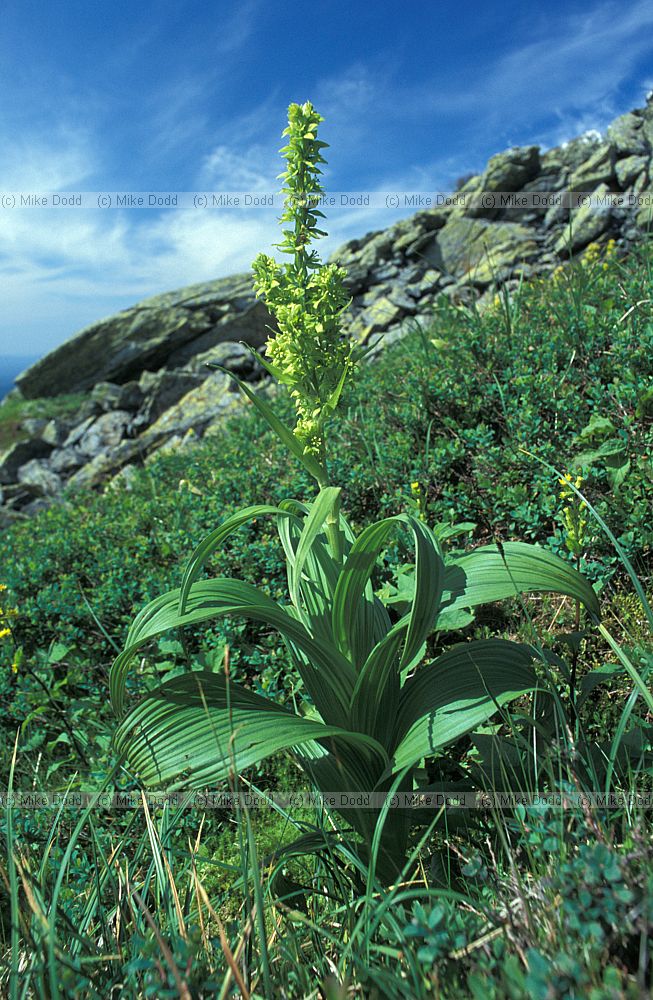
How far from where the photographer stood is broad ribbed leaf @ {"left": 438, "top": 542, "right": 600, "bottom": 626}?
1.61 meters

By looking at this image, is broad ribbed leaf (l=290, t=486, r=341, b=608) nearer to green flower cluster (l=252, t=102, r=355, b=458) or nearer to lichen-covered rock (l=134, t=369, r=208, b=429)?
green flower cluster (l=252, t=102, r=355, b=458)

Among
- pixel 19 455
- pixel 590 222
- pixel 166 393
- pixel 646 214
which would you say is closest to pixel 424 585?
pixel 646 214

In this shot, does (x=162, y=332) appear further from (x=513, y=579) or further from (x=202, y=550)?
(x=513, y=579)

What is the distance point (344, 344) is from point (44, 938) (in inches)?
60.4

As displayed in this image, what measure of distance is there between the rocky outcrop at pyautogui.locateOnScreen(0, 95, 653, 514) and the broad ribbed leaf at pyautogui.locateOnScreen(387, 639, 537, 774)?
8786mm

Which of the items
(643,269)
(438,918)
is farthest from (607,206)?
(438,918)

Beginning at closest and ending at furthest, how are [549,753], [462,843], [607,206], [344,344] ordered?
[549,753]
[462,843]
[344,344]
[607,206]

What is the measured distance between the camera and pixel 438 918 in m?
1.04

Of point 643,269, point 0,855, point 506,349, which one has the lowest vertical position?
point 0,855

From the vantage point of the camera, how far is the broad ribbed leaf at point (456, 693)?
155 centimetres

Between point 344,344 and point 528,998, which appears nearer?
point 528,998

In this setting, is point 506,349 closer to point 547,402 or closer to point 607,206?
point 547,402

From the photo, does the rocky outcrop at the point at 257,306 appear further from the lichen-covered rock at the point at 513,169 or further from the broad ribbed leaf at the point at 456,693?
the broad ribbed leaf at the point at 456,693

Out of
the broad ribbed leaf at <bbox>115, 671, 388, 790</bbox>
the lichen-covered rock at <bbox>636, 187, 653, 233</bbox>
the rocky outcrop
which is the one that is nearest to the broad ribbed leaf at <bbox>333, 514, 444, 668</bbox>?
the broad ribbed leaf at <bbox>115, 671, 388, 790</bbox>
